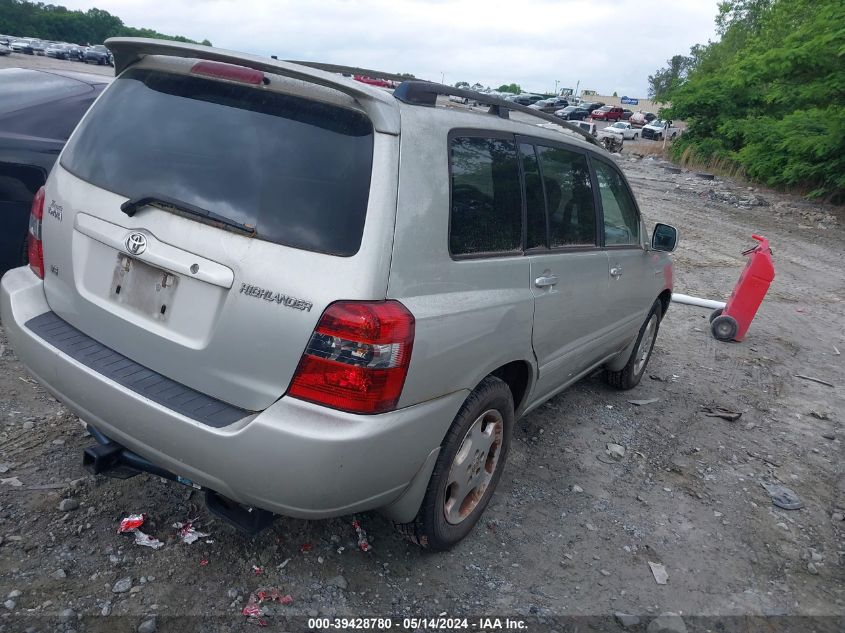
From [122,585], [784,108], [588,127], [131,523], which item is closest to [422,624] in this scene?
[122,585]

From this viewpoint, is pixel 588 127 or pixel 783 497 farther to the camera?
pixel 588 127

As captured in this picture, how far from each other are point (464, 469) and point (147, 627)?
1.37m

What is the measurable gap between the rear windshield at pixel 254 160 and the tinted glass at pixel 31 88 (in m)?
3.05

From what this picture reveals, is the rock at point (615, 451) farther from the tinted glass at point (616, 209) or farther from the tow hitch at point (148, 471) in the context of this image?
the tow hitch at point (148, 471)

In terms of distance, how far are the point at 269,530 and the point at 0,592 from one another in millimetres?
1027

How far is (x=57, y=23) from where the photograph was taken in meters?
85.4

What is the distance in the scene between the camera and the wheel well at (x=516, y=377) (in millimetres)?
3154

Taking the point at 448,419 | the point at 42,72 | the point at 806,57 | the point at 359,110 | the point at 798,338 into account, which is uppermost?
the point at 806,57

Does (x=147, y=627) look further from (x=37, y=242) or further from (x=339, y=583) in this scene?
(x=37, y=242)

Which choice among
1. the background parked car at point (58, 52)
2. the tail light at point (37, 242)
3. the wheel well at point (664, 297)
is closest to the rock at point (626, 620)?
the tail light at point (37, 242)

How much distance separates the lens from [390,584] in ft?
9.29

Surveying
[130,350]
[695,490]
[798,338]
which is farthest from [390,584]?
[798,338]

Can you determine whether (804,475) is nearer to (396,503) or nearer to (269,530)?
(396,503)

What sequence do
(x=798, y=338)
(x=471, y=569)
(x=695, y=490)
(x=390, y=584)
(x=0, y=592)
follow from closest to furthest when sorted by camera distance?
(x=0, y=592)
(x=390, y=584)
(x=471, y=569)
(x=695, y=490)
(x=798, y=338)
